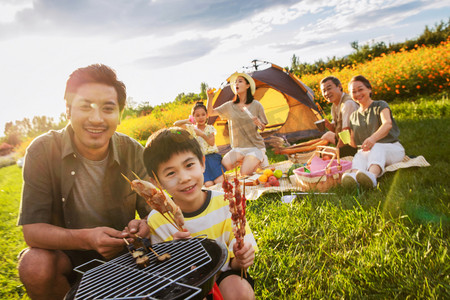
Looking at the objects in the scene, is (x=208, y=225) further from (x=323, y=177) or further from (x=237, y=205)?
(x=323, y=177)

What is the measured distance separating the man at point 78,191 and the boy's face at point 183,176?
1.05ft

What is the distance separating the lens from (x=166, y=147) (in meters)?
1.80

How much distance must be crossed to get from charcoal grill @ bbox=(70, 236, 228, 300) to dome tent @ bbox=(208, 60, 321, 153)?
7117mm

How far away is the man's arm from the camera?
5.45 feet

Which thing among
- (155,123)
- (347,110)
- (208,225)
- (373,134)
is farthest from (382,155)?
(155,123)

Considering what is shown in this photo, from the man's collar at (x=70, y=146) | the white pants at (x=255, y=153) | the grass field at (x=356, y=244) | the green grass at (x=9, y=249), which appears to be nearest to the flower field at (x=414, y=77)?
the white pants at (x=255, y=153)

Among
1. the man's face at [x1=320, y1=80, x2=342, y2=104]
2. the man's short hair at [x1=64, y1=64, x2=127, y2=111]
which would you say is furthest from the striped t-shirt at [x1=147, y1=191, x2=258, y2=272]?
the man's face at [x1=320, y1=80, x2=342, y2=104]

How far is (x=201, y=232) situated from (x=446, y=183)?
10.2ft

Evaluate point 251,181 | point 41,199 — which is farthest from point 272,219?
point 41,199

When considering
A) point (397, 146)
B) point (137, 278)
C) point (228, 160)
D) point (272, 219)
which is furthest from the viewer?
point (228, 160)

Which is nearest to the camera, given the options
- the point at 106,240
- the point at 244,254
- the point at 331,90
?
the point at 244,254

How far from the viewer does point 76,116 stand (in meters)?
1.95

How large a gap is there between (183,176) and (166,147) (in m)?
0.21

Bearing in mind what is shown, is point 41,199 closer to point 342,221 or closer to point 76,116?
point 76,116
